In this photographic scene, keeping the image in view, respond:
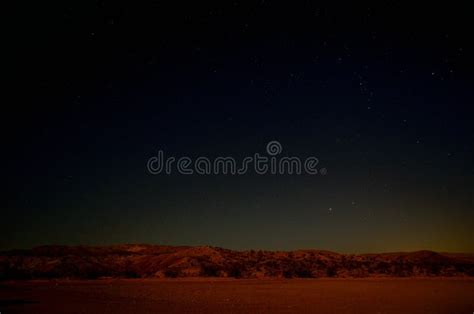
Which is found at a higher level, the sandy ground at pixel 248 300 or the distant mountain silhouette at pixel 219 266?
the distant mountain silhouette at pixel 219 266

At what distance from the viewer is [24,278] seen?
153 feet

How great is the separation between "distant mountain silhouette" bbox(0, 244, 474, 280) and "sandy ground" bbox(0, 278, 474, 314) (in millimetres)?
14327

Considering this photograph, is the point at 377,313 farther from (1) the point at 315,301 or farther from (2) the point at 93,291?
(2) the point at 93,291

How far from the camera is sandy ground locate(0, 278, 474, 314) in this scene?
2273cm

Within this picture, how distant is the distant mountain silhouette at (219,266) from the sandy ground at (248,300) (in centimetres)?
1433

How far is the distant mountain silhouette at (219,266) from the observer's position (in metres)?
48.6

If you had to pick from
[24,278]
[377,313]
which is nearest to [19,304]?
[377,313]

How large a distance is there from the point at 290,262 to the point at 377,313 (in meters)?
35.4

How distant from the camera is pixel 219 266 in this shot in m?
52.4

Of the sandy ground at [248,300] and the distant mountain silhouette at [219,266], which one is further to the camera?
the distant mountain silhouette at [219,266]

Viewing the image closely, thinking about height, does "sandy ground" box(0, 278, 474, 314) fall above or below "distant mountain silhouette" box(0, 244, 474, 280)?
below

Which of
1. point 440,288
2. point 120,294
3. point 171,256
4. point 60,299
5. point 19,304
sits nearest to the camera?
point 19,304

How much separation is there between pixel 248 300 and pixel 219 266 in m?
26.6

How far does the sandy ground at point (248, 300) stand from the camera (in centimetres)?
2273
